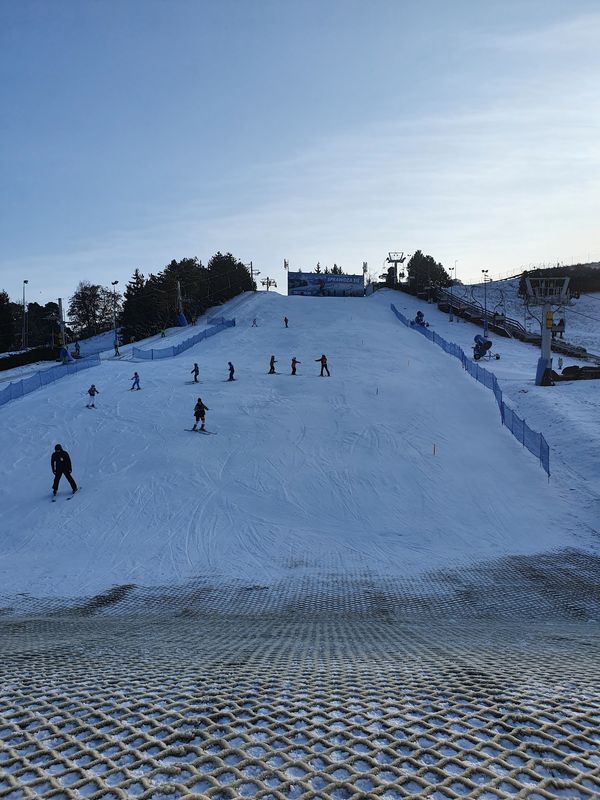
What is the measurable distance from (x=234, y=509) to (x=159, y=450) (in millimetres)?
5946

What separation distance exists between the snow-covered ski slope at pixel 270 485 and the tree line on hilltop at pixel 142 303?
133 ft

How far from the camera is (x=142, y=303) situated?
7438 centimetres

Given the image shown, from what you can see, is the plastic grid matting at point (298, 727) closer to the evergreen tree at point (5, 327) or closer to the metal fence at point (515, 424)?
the metal fence at point (515, 424)

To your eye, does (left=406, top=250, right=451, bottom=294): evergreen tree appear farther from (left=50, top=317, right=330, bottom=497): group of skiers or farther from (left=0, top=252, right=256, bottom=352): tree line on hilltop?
(left=50, top=317, right=330, bottom=497): group of skiers

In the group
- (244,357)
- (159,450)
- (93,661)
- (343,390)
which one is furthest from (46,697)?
(244,357)

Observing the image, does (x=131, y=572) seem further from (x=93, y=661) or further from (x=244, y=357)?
(x=244, y=357)

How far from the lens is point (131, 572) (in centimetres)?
1064

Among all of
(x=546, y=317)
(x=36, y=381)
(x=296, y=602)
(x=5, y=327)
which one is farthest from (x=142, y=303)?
(x=296, y=602)

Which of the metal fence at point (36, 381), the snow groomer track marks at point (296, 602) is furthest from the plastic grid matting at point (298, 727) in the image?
the metal fence at point (36, 381)

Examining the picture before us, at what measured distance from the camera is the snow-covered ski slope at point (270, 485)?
11.3 metres

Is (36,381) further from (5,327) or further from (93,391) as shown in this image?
(5,327)

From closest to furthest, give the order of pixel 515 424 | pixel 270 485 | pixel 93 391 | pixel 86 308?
pixel 270 485
pixel 515 424
pixel 93 391
pixel 86 308

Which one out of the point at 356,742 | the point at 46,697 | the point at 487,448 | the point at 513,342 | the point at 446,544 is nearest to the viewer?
the point at 356,742

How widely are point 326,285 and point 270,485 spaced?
58.2 metres
